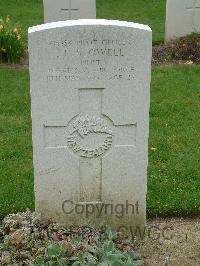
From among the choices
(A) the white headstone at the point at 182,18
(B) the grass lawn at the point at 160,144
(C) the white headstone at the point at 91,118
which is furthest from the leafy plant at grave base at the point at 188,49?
(C) the white headstone at the point at 91,118

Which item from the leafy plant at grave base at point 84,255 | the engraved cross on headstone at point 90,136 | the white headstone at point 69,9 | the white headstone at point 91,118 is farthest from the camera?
the white headstone at point 69,9

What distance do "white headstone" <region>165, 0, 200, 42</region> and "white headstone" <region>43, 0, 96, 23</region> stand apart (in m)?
1.39

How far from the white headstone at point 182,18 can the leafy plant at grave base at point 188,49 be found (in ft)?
1.80

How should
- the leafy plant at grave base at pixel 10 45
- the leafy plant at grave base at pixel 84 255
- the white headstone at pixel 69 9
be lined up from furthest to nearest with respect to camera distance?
the white headstone at pixel 69 9
the leafy plant at grave base at pixel 10 45
the leafy plant at grave base at pixel 84 255

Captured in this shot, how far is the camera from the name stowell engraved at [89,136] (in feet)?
13.2

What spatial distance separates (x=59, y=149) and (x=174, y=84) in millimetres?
4368

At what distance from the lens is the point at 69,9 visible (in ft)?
32.9

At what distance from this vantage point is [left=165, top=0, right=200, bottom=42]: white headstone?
10.1 metres

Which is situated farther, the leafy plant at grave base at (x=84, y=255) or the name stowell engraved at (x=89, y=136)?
the name stowell engraved at (x=89, y=136)

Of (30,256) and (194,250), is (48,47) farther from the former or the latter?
(194,250)

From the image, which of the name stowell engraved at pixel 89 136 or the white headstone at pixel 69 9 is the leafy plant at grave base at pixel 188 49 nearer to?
the white headstone at pixel 69 9

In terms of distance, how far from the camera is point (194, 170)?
5453 millimetres

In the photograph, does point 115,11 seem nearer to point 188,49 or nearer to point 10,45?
point 188,49

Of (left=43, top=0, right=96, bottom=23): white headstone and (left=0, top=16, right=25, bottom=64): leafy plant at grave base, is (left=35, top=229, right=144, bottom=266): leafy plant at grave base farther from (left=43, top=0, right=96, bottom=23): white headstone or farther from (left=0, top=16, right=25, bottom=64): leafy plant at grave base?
(left=43, top=0, right=96, bottom=23): white headstone
